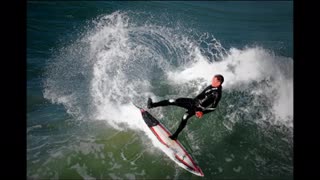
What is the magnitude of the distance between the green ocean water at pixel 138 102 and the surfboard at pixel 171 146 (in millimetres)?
191

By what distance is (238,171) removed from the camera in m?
8.84

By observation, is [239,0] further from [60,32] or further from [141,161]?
[141,161]

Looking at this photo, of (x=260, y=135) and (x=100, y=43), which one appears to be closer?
(x=260, y=135)

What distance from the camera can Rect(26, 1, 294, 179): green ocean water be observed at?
29.2 ft

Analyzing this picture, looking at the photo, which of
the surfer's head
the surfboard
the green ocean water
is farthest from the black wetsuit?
the green ocean water

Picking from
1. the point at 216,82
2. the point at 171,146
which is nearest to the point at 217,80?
the point at 216,82

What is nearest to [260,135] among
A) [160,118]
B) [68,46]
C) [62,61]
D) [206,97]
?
[206,97]

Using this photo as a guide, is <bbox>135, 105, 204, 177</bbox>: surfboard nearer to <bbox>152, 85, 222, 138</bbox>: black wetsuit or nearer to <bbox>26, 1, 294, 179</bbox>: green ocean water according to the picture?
<bbox>26, 1, 294, 179</bbox>: green ocean water

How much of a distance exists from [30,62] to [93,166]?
297 inches

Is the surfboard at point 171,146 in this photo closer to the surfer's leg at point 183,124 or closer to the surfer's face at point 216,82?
the surfer's leg at point 183,124

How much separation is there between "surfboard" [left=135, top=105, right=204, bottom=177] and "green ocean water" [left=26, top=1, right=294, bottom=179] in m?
0.19

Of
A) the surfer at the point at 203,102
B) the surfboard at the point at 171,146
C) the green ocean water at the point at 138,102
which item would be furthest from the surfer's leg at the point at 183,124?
the green ocean water at the point at 138,102

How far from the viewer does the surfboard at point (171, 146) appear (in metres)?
8.62

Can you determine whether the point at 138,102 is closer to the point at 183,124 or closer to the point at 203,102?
the point at 183,124
